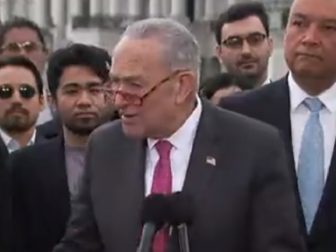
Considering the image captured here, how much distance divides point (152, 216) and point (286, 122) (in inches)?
51.2

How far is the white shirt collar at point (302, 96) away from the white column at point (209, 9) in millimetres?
37830

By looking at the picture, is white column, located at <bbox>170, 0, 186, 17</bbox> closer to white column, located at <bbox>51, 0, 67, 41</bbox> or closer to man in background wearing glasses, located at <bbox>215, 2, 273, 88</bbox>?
white column, located at <bbox>51, 0, 67, 41</bbox>

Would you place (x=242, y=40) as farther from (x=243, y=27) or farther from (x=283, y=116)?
(x=283, y=116)

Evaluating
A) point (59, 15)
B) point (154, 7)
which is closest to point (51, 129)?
point (154, 7)

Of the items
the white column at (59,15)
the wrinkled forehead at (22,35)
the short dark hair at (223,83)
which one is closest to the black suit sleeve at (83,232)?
the short dark hair at (223,83)

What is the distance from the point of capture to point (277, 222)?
4688 mm

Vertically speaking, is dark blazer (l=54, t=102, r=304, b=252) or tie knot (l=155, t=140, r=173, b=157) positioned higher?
tie knot (l=155, t=140, r=173, b=157)

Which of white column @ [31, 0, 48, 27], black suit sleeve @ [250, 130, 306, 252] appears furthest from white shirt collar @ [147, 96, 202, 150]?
white column @ [31, 0, 48, 27]

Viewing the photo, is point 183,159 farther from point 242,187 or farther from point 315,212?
point 315,212

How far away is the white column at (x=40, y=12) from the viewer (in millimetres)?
52938

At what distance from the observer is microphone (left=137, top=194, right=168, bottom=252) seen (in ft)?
14.0

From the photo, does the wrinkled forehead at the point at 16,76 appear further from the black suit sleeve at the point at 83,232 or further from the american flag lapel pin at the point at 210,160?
the american flag lapel pin at the point at 210,160

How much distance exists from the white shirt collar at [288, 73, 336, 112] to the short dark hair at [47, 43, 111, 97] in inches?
71.8

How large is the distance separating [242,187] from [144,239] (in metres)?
0.58
